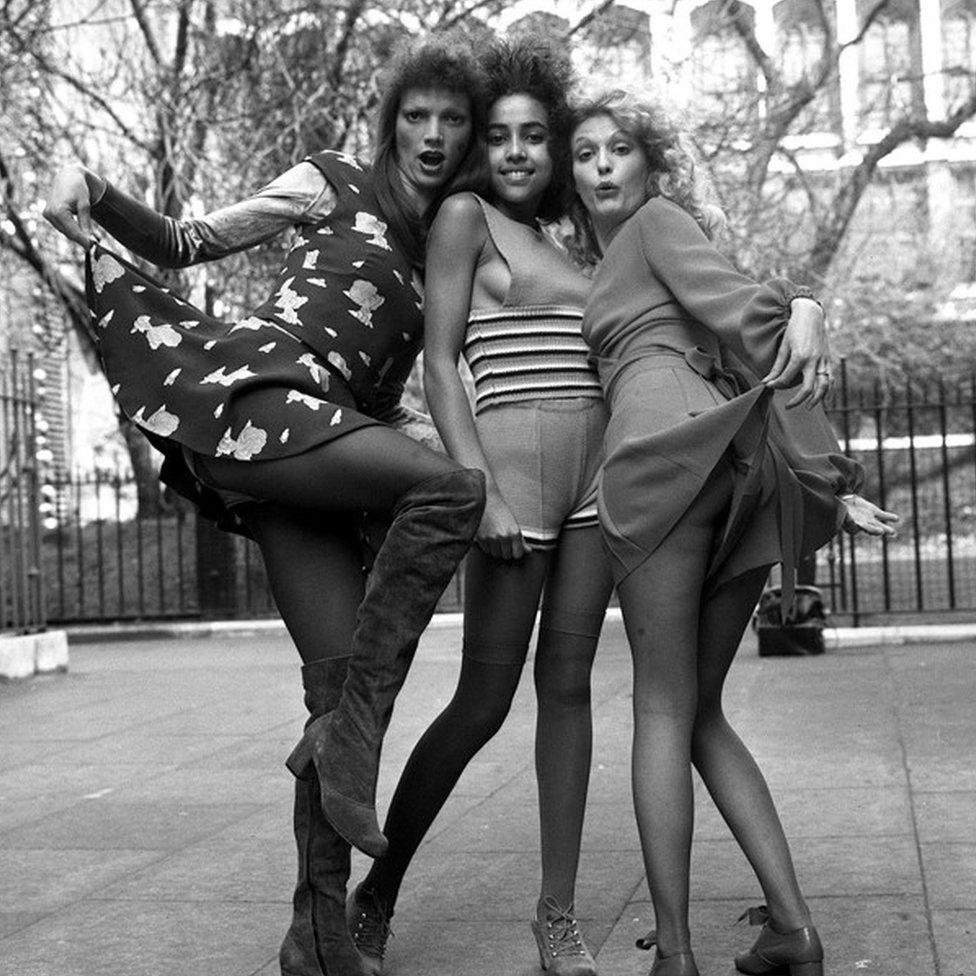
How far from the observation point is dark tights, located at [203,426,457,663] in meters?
3.33

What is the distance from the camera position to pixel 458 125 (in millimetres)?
3701

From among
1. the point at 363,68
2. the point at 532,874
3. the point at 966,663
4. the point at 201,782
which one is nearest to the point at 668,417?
the point at 532,874

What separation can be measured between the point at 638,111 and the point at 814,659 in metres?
7.28

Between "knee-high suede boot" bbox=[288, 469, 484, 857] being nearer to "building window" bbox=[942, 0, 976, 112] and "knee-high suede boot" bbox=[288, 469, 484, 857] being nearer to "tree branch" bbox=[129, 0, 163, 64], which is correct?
"tree branch" bbox=[129, 0, 163, 64]

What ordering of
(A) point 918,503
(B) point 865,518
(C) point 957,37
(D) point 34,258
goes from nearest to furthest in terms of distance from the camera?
(B) point 865,518
(D) point 34,258
(A) point 918,503
(C) point 957,37

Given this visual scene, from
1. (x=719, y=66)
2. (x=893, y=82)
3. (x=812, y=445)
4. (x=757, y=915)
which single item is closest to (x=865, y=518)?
(x=812, y=445)

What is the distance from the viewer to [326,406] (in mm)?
3383

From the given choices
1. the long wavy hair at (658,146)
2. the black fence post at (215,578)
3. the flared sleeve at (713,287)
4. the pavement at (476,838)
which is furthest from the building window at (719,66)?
the flared sleeve at (713,287)

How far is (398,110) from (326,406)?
77 cm

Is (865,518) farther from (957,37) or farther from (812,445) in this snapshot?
(957,37)

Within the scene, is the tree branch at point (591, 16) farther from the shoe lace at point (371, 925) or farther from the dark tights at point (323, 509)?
the shoe lace at point (371, 925)

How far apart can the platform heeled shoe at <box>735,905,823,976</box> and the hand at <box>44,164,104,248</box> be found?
196 centimetres

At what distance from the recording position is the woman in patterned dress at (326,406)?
3.30 meters

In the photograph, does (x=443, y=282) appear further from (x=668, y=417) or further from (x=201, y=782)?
(x=201, y=782)
